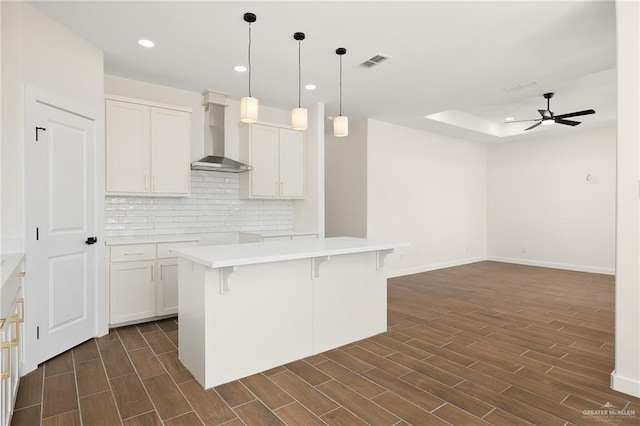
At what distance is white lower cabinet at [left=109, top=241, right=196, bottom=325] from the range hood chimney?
47.6 inches

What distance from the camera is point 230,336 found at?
2.57 meters

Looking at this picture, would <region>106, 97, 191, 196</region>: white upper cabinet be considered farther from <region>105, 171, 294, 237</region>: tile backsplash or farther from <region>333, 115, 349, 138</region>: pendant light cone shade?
<region>333, 115, 349, 138</region>: pendant light cone shade

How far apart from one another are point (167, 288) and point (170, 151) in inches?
62.8

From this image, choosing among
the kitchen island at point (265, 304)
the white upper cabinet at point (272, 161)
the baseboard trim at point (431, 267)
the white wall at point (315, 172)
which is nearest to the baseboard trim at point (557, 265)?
the baseboard trim at point (431, 267)

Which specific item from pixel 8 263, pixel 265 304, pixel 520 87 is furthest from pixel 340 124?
pixel 520 87

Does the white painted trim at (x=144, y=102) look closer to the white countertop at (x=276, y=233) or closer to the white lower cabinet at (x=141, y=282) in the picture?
the white lower cabinet at (x=141, y=282)

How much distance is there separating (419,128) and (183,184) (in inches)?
183

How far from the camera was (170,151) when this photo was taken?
416 cm

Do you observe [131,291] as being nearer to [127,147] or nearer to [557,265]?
[127,147]

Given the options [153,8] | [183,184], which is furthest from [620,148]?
[183,184]

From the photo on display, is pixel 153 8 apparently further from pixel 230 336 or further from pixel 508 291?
pixel 508 291

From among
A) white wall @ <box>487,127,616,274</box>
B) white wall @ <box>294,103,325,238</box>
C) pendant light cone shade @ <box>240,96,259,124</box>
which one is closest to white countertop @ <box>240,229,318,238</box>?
white wall @ <box>294,103,325,238</box>

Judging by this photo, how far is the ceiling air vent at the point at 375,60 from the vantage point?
11.9 ft

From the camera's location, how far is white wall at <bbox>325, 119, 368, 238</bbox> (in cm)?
615
